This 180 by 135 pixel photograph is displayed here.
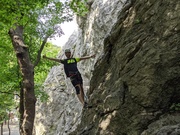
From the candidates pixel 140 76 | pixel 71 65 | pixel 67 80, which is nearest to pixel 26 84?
pixel 71 65

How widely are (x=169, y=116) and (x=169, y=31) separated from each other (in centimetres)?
219

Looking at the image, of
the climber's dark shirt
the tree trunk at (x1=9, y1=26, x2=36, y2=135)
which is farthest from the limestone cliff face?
the tree trunk at (x1=9, y1=26, x2=36, y2=135)

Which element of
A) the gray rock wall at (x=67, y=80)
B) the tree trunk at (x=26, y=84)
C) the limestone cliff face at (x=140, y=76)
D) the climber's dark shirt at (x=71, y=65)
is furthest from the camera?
the gray rock wall at (x=67, y=80)

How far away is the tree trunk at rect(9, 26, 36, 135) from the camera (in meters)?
10.6

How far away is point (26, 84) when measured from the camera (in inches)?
425

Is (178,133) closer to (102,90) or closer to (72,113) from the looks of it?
(102,90)

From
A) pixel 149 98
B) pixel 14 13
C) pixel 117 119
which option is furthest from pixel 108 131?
pixel 14 13

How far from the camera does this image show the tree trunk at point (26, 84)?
10648mm

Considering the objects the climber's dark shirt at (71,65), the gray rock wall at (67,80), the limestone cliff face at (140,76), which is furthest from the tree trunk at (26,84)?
the limestone cliff face at (140,76)

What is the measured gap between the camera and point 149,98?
5355 millimetres

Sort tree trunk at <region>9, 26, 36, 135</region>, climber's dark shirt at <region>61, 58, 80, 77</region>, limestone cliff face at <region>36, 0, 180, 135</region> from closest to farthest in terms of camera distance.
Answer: limestone cliff face at <region>36, 0, 180, 135</region>, climber's dark shirt at <region>61, 58, 80, 77</region>, tree trunk at <region>9, 26, 36, 135</region>

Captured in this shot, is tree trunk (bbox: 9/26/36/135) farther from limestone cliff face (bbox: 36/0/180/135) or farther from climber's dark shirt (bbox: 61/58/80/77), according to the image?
limestone cliff face (bbox: 36/0/180/135)

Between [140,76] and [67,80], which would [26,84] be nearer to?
[140,76]

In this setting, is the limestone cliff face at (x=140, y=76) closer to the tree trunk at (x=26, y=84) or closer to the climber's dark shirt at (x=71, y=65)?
the climber's dark shirt at (x=71, y=65)
